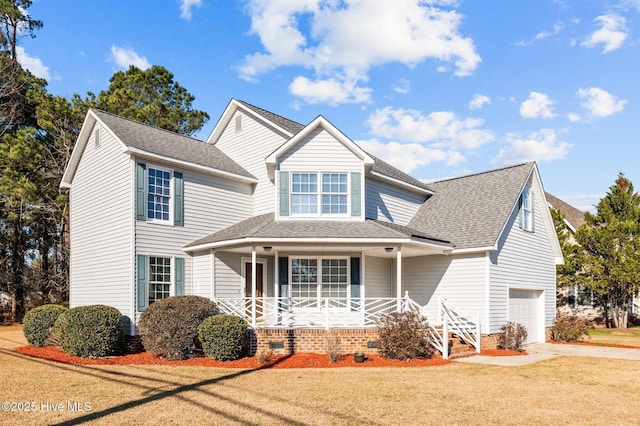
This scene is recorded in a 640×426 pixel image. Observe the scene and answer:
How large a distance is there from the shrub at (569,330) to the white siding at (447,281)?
5951mm

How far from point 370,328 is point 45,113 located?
73.3 feet

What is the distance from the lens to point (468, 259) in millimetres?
17547

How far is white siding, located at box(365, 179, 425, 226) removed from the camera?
62.2 feet

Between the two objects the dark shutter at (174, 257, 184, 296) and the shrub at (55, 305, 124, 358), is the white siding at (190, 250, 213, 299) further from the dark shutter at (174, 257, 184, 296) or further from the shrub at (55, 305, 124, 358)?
the shrub at (55, 305, 124, 358)

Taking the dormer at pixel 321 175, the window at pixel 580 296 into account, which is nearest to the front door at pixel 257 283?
the dormer at pixel 321 175

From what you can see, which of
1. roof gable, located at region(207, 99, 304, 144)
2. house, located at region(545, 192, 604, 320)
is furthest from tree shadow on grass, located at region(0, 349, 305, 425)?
house, located at region(545, 192, 604, 320)

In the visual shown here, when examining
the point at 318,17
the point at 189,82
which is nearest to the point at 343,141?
the point at 318,17

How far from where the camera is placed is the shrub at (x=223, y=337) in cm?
1391

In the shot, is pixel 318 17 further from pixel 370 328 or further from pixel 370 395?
pixel 370 395

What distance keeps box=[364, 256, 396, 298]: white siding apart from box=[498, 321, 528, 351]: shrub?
168 inches

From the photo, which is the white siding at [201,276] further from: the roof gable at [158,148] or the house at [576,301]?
the house at [576,301]

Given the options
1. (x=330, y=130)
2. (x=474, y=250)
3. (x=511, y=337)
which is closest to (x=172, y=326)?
(x=330, y=130)

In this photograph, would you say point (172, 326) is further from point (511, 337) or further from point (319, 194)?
point (511, 337)

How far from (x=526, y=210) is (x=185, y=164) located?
13212mm
